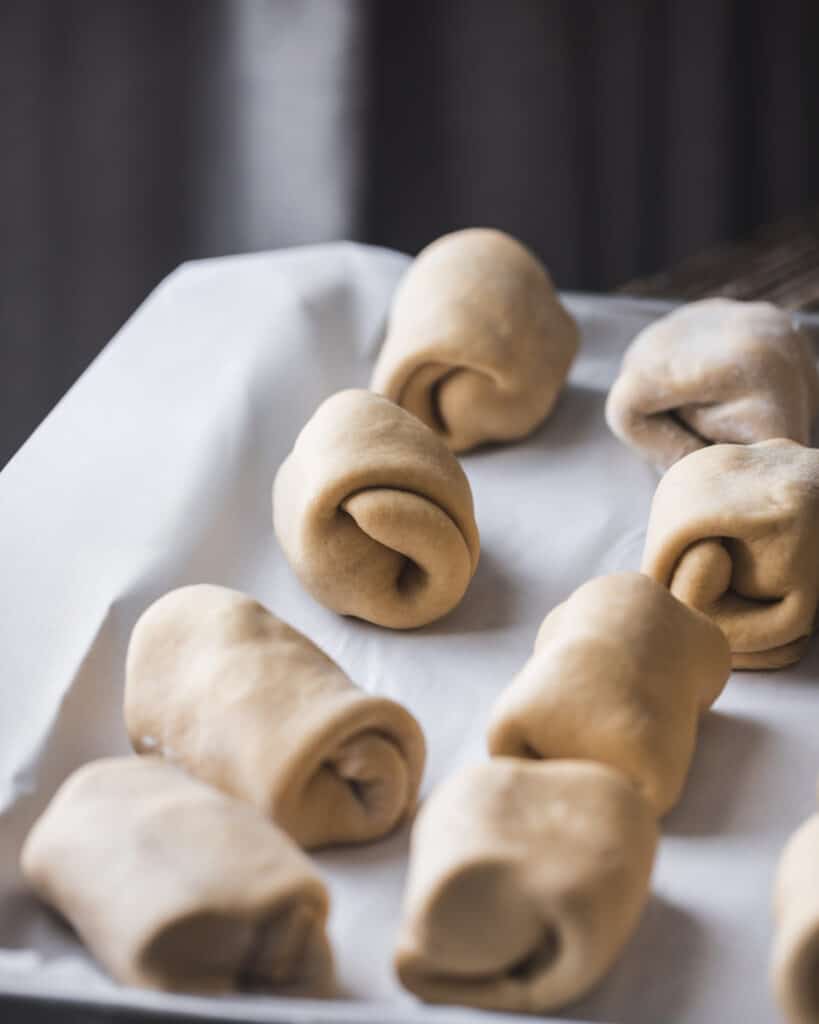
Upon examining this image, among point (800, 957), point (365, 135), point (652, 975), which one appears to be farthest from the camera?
point (365, 135)

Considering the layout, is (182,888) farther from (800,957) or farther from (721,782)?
(721,782)

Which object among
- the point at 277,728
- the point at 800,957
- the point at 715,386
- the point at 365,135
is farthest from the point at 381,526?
the point at 365,135

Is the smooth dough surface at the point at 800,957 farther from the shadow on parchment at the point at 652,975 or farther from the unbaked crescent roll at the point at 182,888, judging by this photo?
the unbaked crescent roll at the point at 182,888

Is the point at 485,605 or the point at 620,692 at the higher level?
the point at 620,692

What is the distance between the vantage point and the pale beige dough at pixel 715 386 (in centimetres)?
159

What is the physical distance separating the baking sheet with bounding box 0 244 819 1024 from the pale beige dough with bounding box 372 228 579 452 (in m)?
0.05

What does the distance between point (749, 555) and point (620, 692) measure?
26cm

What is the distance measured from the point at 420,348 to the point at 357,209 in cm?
76

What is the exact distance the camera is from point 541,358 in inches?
68.7

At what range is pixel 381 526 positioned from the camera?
1.39m

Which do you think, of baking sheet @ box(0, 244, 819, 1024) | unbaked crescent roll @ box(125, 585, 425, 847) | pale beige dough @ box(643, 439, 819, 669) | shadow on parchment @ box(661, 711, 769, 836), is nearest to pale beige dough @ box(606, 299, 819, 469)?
baking sheet @ box(0, 244, 819, 1024)

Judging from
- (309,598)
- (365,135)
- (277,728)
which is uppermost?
(365,135)

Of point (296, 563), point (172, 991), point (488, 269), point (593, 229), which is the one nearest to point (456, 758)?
point (296, 563)

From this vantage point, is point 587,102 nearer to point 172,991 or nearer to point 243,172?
point 243,172
